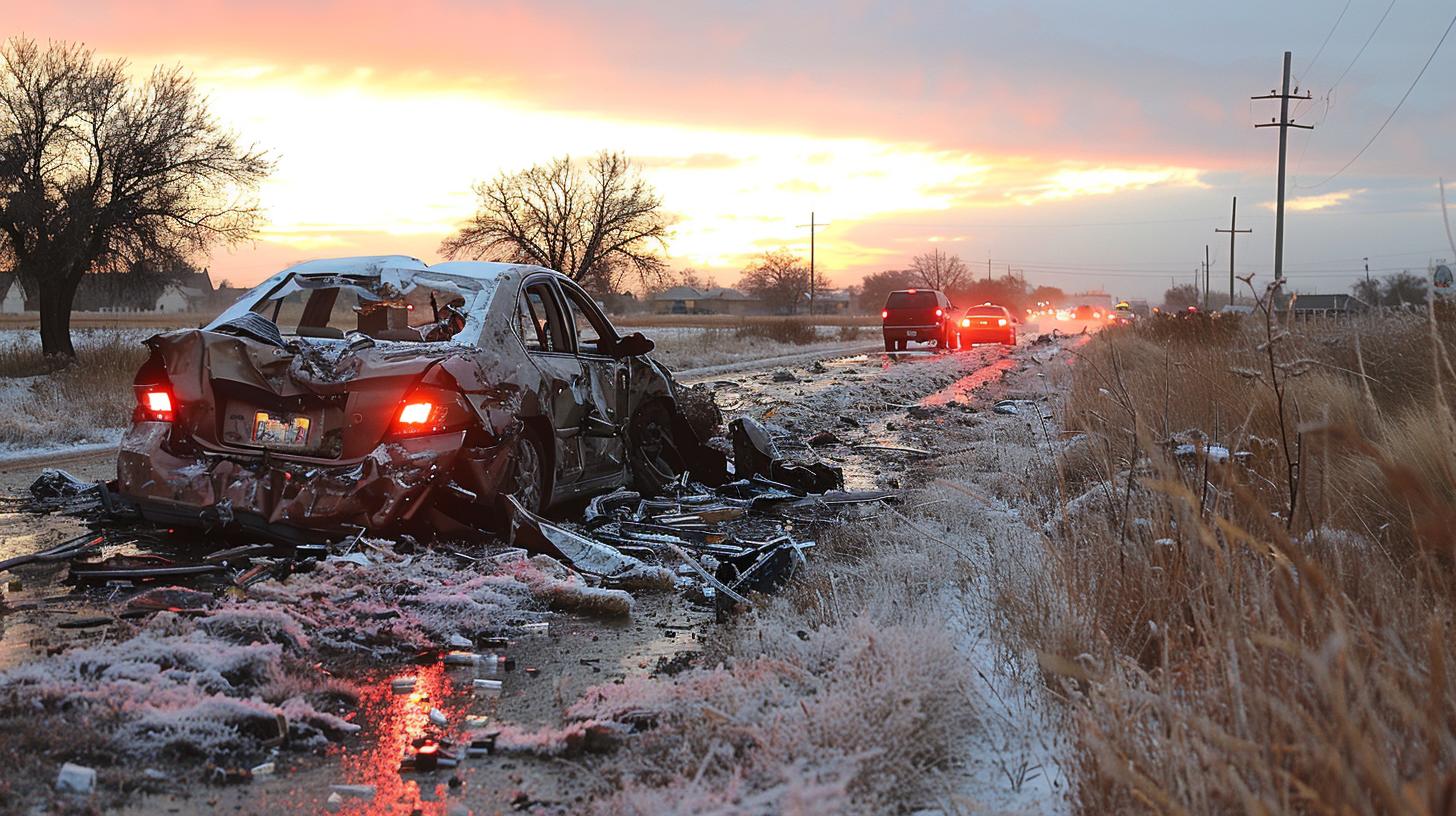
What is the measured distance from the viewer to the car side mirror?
8266mm

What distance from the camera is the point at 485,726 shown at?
13.3 ft

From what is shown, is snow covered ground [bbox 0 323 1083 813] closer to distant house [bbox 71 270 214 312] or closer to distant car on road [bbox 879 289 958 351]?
distant house [bbox 71 270 214 312]

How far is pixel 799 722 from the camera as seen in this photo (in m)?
3.60

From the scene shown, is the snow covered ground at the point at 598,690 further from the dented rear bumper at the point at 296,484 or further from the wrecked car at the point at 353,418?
the wrecked car at the point at 353,418

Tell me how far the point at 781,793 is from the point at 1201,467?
3393 mm

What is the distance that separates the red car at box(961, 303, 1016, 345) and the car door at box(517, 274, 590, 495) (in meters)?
38.5

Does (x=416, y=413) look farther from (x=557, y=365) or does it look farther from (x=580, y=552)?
(x=557, y=365)

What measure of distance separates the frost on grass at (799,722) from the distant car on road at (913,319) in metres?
36.4

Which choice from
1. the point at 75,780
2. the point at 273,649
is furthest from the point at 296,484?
the point at 75,780

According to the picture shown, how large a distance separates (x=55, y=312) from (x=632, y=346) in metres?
23.1

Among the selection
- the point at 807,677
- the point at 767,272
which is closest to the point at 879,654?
the point at 807,677

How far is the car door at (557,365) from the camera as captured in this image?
7.25 metres

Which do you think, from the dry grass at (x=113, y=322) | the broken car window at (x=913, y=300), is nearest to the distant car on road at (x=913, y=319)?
the broken car window at (x=913, y=300)

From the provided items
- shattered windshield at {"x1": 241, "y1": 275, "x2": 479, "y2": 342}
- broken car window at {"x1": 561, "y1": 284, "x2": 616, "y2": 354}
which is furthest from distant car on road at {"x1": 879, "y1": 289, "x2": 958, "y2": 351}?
shattered windshield at {"x1": 241, "y1": 275, "x2": 479, "y2": 342}
